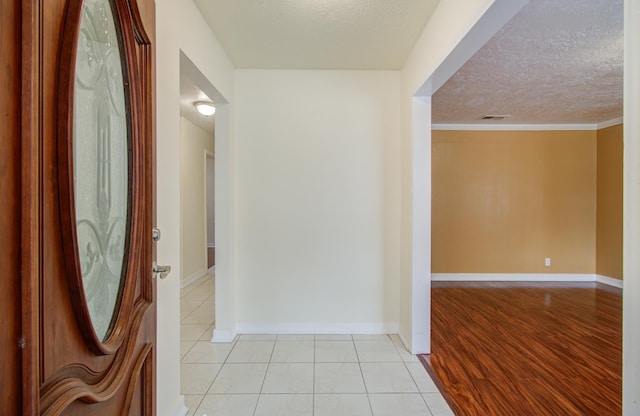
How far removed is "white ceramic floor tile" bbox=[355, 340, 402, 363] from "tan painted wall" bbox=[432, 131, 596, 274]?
2602 millimetres

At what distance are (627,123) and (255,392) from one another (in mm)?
2280

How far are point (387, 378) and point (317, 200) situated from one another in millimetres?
1583

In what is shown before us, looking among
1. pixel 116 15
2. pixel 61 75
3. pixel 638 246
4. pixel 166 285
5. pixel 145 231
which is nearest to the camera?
pixel 61 75

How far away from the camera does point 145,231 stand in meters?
1.07

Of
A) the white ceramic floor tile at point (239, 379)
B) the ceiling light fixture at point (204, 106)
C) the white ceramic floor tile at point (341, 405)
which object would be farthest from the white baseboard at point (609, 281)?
the ceiling light fixture at point (204, 106)

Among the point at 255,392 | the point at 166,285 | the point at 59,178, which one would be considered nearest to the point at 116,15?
the point at 59,178

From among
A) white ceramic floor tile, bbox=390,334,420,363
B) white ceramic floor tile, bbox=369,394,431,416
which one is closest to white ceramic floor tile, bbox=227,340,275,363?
white ceramic floor tile, bbox=369,394,431,416

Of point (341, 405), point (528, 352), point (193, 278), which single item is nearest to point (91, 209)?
point (341, 405)

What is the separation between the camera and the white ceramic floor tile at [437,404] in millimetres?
1858

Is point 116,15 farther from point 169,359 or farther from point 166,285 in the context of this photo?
point 169,359

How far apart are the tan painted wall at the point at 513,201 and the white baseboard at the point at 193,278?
3827 mm

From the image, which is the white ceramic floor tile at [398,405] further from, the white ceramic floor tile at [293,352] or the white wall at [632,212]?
the white wall at [632,212]

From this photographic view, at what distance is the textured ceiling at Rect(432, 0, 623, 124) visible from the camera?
6.90 feet

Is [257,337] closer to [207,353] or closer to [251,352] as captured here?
[251,352]
